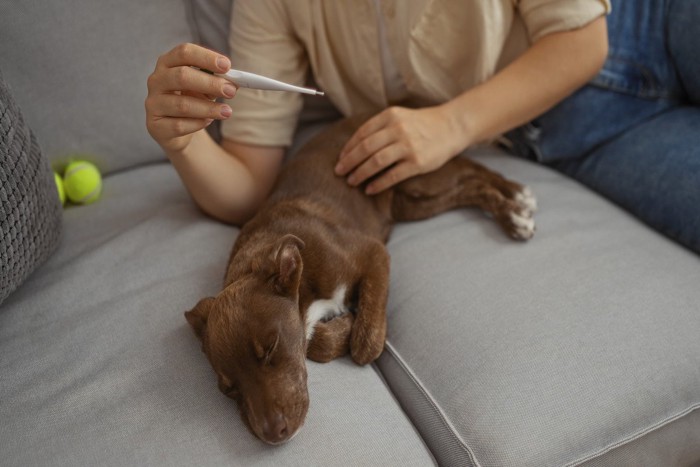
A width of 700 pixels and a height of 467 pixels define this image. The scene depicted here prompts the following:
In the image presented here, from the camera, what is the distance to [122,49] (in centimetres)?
A: 214

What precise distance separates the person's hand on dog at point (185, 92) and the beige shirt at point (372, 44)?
2.11 feet

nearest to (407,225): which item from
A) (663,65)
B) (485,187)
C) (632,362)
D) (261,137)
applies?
(485,187)

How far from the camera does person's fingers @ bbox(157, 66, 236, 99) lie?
1.39 meters

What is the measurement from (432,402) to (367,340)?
26 cm

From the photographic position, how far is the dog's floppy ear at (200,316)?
58.3 inches

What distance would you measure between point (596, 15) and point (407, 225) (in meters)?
0.98

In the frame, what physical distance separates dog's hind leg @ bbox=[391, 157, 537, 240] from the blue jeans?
1.07 feet

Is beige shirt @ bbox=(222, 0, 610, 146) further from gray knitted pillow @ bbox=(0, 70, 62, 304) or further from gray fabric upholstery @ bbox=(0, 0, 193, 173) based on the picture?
gray knitted pillow @ bbox=(0, 70, 62, 304)

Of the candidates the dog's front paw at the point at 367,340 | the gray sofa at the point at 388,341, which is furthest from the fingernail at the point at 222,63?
the dog's front paw at the point at 367,340

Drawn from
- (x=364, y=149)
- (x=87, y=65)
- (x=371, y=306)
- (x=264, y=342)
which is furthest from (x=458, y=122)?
(x=87, y=65)

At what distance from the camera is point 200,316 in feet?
4.86

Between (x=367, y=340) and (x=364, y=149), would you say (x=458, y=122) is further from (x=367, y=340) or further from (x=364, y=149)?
(x=367, y=340)

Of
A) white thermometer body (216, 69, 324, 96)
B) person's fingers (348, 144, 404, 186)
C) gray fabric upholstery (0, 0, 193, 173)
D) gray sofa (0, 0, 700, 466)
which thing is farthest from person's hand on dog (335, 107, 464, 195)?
gray fabric upholstery (0, 0, 193, 173)

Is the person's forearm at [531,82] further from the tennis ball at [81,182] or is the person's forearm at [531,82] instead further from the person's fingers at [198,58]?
the tennis ball at [81,182]
